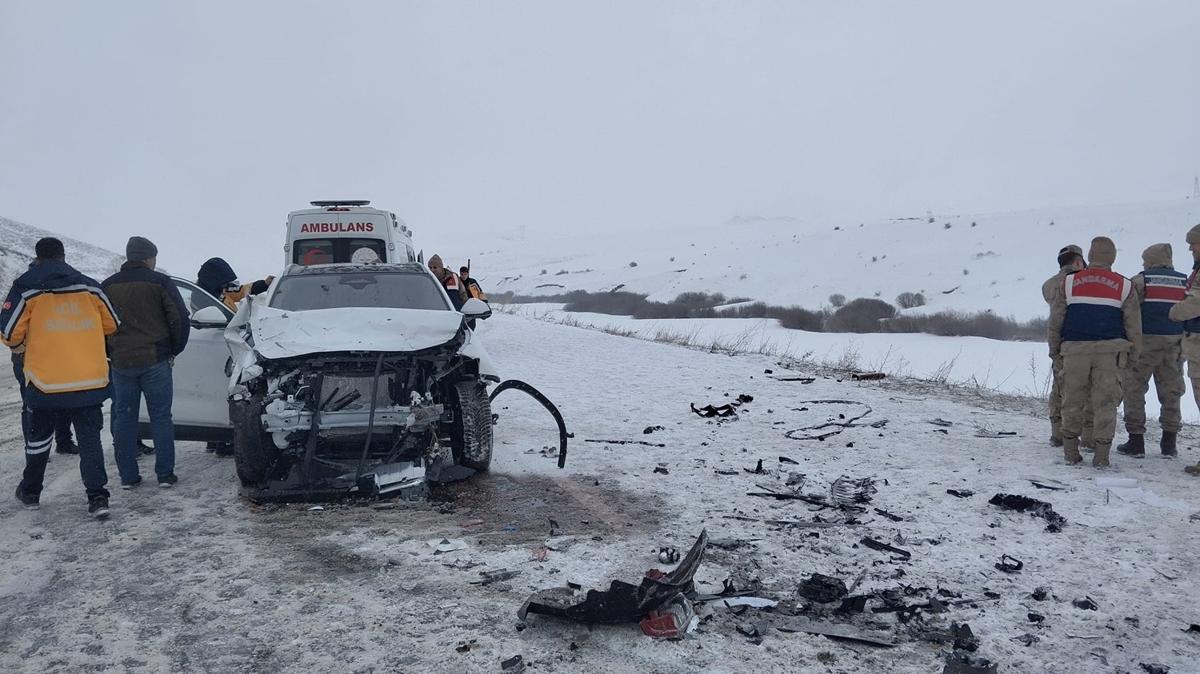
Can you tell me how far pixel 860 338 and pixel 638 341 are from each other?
35.8 feet

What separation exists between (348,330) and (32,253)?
125 feet

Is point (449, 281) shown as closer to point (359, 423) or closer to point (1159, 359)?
point (359, 423)

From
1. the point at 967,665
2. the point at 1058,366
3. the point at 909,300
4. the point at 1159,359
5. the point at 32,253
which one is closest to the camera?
the point at 967,665

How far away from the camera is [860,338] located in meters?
24.5

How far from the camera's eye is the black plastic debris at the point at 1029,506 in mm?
4992

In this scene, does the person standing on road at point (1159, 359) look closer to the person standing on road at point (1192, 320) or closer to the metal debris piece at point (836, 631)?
the person standing on road at point (1192, 320)

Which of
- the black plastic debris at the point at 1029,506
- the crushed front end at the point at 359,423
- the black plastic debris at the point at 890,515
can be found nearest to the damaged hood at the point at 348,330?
the crushed front end at the point at 359,423

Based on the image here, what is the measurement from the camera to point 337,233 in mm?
11734

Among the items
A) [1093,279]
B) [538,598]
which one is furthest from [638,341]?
[538,598]

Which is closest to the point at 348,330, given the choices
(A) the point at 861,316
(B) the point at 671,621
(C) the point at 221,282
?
(B) the point at 671,621

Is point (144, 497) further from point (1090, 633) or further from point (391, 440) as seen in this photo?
point (1090, 633)

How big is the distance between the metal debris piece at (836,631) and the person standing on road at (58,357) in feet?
14.6

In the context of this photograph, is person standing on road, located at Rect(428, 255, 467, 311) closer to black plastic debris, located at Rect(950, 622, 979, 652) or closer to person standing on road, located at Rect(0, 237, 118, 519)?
person standing on road, located at Rect(0, 237, 118, 519)

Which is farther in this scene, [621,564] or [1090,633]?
[621,564]
